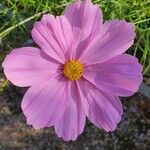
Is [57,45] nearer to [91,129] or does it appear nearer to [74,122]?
[74,122]

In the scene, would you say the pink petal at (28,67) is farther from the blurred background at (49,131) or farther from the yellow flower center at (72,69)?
the blurred background at (49,131)

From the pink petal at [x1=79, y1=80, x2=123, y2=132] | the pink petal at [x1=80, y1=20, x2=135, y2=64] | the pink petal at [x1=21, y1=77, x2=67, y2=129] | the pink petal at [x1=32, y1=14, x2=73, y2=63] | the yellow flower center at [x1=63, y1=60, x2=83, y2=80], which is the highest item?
the pink petal at [x1=32, y1=14, x2=73, y2=63]

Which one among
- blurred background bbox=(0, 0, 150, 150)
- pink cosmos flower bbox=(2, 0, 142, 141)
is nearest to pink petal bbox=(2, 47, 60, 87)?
pink cosmos flower bbox=(2, 0, 142, 141)

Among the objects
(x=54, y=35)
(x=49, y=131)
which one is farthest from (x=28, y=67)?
(x=49, y=131)

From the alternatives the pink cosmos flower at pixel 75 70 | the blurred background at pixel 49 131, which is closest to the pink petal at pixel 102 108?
the pink cosmos flower at pixel 75 70

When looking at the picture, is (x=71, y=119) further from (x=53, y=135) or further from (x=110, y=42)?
(x=53, y=135)

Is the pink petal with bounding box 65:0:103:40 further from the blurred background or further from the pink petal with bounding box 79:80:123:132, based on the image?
the blurred background

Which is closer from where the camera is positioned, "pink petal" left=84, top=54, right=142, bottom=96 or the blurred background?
"pink petal" left=84, top=54, right=142, bottom=96

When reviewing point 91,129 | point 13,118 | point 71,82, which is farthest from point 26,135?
point 71,82
